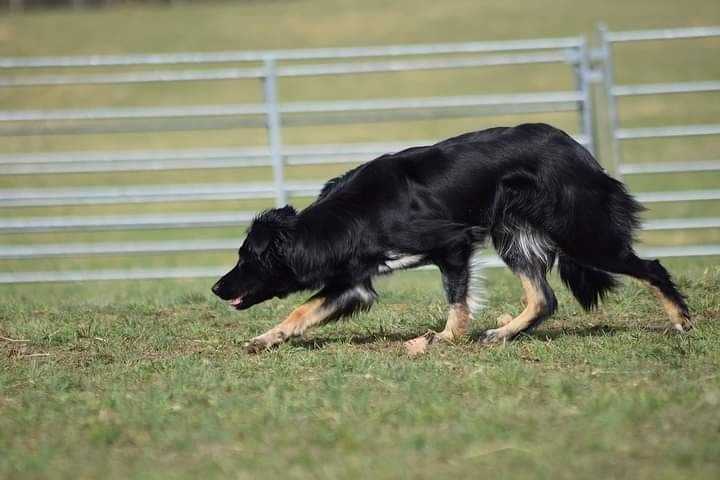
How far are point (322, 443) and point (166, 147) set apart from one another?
21.0m

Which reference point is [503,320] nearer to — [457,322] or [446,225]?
[457,322]

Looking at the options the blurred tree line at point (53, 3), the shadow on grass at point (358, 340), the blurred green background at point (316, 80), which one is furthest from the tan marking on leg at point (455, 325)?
the blurred tree line at point (53, 3)

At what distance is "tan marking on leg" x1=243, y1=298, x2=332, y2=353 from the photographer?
5.76 metres

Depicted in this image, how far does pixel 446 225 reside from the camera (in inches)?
224

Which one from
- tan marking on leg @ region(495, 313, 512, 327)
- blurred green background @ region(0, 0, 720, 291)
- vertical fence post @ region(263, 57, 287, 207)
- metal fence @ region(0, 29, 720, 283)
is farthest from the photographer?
blurred green background @ region(0, 0, 720, 291)

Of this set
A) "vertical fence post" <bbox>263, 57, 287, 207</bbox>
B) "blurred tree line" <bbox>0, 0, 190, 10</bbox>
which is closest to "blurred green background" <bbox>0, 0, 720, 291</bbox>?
"blurred tree line" <bbox>0, 0, 190, 10</bbox>

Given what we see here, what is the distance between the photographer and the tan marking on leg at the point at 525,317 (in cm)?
592

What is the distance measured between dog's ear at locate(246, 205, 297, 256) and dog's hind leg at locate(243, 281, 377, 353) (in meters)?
0.39

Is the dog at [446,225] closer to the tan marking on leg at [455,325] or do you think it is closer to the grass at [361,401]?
the tan marking on leg at [455,325]

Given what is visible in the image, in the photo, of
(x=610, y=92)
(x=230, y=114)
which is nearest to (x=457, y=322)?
(x=610, y=92)

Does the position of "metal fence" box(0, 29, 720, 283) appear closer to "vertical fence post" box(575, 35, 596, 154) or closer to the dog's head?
"vertical fence post" box(575, 35, 596, 154)

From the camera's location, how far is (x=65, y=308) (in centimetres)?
728

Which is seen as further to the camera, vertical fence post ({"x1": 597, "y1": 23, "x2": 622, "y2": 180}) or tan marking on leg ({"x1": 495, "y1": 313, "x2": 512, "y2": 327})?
vertical fence post ({"x1": 597, "y1": 23, "x2": 622, "y2": 180})

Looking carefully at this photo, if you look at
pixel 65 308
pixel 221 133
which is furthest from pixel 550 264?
pixel 221 133
